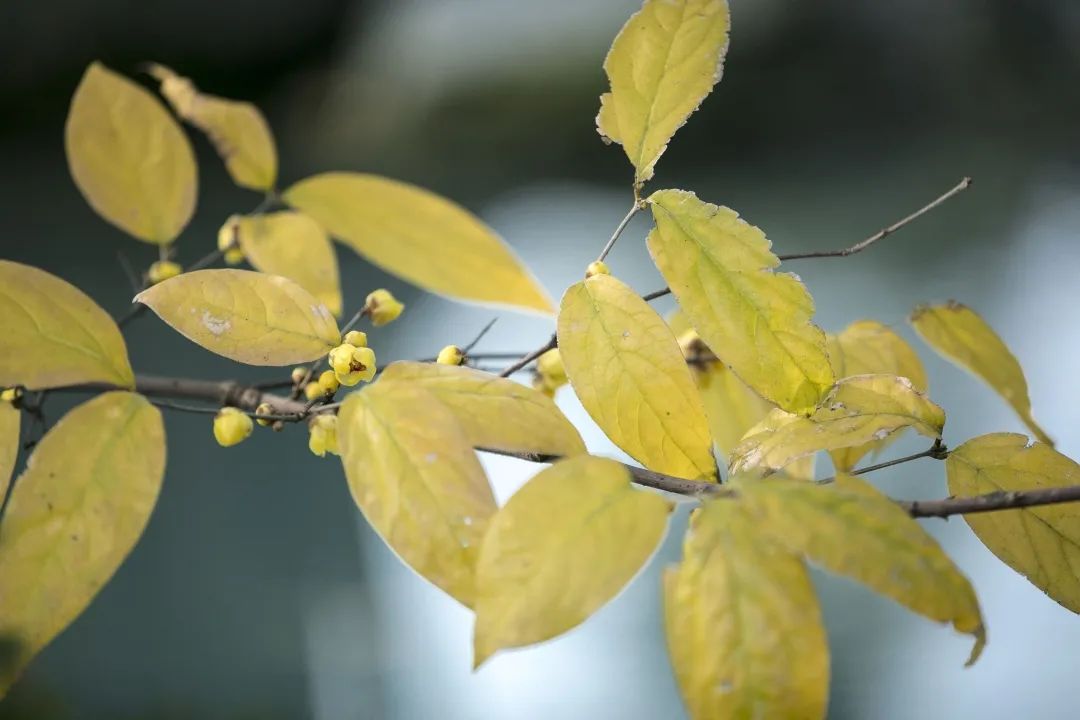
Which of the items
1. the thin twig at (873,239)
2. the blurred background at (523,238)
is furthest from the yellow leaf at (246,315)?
the blurred background at (523,238)

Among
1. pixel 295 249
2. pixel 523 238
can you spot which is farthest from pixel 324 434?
pixel 523 238

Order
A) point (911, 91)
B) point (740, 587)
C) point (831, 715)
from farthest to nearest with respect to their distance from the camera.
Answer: point (911, 91) → point (831, 715) → point (740, 587)

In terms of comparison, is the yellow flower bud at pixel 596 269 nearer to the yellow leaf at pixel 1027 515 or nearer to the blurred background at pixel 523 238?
the yellow leaf at pixel 1027 515

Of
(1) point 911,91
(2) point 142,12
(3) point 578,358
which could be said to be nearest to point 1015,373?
(3) point 578,358

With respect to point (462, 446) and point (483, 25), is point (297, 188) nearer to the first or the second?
point (462, 446)

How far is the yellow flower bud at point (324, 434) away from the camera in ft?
0.61

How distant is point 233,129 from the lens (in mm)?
307

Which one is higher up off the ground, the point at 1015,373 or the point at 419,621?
the point at 1015,373

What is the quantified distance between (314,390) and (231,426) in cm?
2

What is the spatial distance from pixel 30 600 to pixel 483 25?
3.11 feet

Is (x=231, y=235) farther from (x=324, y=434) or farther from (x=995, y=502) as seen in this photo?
(x=995, y=502)

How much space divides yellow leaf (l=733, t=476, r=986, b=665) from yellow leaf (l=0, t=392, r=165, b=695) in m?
0.12

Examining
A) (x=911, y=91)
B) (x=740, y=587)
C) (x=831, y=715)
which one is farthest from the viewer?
(x=911, y=91)

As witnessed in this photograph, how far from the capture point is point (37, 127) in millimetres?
1014
